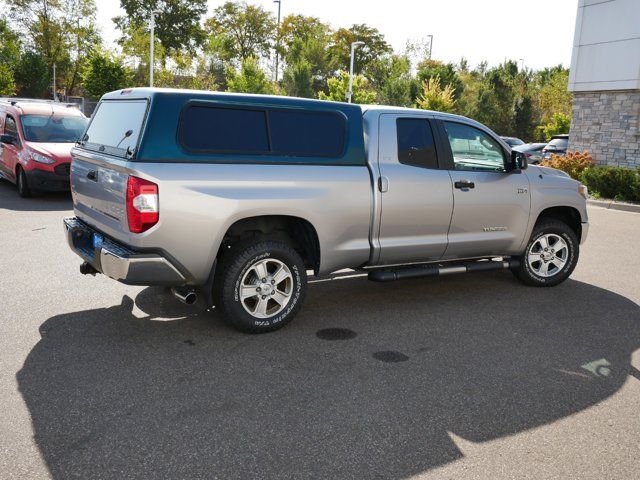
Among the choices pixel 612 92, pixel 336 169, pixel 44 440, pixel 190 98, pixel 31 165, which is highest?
pixel 612 92

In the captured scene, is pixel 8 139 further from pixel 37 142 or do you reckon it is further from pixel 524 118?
pixel 524 118

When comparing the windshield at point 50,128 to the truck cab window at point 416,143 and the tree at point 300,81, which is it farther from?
the tree at point 300,81

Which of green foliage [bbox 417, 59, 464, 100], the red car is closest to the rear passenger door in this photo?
the red car

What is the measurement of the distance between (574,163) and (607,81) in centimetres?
269

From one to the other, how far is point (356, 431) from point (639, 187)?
13.8 metres

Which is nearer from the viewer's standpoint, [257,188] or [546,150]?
[257,188]

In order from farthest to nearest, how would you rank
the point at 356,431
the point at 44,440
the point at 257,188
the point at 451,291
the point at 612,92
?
the point at 612,92 < the point at 451,291 < the point at 257,188 < the point at 356,431 < the point at 44,440

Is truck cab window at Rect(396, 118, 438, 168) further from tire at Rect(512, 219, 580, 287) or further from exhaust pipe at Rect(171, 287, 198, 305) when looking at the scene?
exhaust pipe at Rect(171, 287, 198, 305)

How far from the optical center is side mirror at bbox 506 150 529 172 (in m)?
6.28

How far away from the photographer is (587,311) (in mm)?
6027

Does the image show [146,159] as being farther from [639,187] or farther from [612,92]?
[612,92]

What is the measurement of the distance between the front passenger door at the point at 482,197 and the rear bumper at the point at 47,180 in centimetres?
818

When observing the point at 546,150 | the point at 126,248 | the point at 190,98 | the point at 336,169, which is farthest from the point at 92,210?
the point at 546,150

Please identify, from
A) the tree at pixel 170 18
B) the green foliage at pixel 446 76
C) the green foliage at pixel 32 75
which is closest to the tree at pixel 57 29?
the green foliage at pixel 32 75
